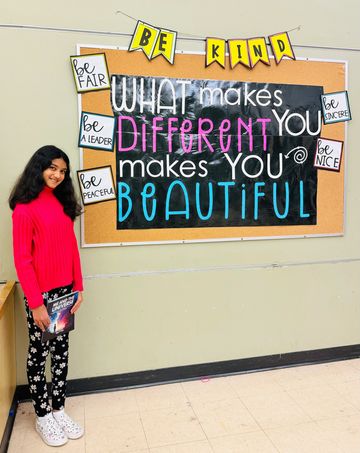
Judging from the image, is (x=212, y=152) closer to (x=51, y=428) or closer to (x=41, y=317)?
(x=41, y=317)

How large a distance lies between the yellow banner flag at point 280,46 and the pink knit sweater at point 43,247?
154 centimetres

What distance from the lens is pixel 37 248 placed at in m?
1.84

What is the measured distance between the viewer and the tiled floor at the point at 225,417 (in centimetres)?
188

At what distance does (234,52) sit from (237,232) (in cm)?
105

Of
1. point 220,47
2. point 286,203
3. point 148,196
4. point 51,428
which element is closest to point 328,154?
point 286,203

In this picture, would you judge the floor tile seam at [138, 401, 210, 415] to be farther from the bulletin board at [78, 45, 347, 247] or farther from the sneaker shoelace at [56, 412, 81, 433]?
the bulletin board at [78, 45, 347, 247]

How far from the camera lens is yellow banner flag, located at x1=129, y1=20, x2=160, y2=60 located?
7.30 feet

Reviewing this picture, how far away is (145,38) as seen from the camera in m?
2.24

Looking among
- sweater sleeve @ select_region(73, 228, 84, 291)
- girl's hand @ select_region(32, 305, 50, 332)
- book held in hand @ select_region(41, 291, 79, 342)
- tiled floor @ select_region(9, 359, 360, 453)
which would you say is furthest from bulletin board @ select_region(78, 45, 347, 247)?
tiled floor @ select_region(9, 359, 360, 453)

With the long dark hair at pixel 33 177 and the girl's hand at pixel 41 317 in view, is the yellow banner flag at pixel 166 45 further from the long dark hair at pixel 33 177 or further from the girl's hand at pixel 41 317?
the girl's hand at pixel 41 317

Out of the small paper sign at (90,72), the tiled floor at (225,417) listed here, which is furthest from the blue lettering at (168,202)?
the tiled floor at (225,417)

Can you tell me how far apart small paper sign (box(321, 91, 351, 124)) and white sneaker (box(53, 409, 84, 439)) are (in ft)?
7.32

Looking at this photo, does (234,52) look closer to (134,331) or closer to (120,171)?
(120,171)

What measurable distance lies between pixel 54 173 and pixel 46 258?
A: 389 mm
